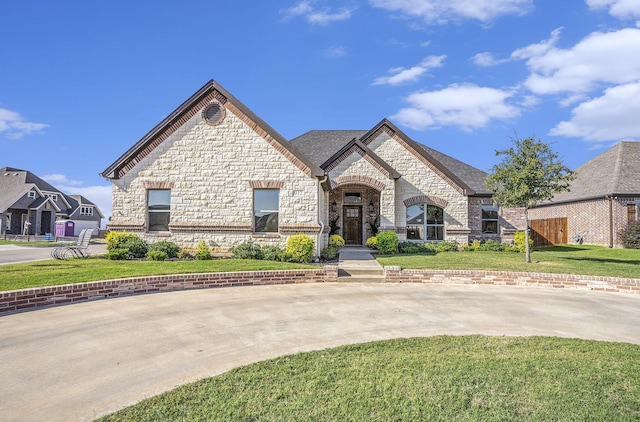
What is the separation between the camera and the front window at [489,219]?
71.4 feet

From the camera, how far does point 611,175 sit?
81.9ft

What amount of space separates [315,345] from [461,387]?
6.67 ft

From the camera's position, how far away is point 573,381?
13.8ft

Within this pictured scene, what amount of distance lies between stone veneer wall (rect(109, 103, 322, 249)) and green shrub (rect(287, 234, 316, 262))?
0.68 metres

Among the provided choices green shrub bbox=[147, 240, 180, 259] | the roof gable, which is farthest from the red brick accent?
green shrub bbox=[147, 240, 180, 259]

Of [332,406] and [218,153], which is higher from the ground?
[218,153]

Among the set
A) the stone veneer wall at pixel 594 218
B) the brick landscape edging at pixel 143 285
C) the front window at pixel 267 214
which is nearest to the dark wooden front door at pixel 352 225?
the front window at pixel 267 214

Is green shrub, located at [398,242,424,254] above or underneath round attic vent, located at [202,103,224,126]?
underneath

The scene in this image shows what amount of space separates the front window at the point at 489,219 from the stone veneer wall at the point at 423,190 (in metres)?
1.75

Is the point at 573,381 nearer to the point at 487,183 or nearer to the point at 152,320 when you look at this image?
the point at 152,320

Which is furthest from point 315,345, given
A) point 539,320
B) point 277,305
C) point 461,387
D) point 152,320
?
point 539,320

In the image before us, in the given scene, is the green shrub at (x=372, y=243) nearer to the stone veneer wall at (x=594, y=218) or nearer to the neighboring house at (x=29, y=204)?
the stone veneer wall at (x=594, y=218)

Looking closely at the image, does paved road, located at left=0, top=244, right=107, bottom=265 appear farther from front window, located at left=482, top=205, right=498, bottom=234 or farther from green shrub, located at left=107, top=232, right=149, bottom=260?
front window, located at left=482, top=205, right=498, bottom=234

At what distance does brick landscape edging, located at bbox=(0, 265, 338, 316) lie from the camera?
297 inches
